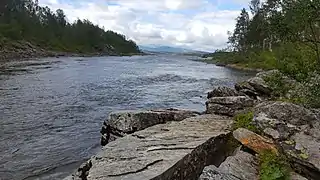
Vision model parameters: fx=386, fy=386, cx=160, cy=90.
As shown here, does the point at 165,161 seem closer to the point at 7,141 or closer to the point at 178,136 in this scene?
the point at 178,136

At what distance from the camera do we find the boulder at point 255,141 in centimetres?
893

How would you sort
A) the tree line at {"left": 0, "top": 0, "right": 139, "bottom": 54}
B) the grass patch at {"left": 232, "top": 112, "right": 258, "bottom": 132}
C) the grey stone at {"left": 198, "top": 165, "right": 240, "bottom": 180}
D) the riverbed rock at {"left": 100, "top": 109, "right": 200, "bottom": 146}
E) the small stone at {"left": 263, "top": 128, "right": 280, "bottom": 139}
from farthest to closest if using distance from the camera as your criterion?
the tree line at {"left": 0, "top": 0, "right": 139, "bottom": 54}, the riverbed rock at {"left": 100, "top": 109, "right": 200, "bottom": 146}, the grass patch at {"left": 232, "top": 112, "right": 258, "bottom": 132}, the small stone at {"left": 263, "top": 128, "right": 280, "bottom": 139}, the grey stone at {"left": 198, "top": 165, "right": 240, "bottom": 180}

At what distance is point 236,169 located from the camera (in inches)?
310

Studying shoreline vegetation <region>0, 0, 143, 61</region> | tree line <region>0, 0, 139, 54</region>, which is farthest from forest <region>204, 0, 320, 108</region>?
tree line <region>0, 0, 139, 54</region>

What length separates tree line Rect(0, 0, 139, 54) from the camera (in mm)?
112500

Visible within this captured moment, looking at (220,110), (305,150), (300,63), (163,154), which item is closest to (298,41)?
(300,63)

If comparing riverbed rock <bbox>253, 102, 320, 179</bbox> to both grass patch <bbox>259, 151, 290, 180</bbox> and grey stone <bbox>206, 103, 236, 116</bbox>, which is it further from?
grey stone <bbox>206, 103, 236, 116</bbox>

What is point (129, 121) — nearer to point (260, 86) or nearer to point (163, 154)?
point (163, 154)

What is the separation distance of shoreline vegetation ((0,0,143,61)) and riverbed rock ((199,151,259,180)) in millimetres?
74447

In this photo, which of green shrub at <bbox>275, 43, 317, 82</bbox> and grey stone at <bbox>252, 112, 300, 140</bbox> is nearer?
grey stone at <bbox>252, 112, 300, 140</bbox>

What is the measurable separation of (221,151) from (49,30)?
453 feet

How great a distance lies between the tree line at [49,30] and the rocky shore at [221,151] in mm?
85170

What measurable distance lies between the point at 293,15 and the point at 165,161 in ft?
27.1

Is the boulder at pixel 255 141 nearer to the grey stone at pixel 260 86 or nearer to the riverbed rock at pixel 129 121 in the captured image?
the riverbed rock at pixel 129 121
